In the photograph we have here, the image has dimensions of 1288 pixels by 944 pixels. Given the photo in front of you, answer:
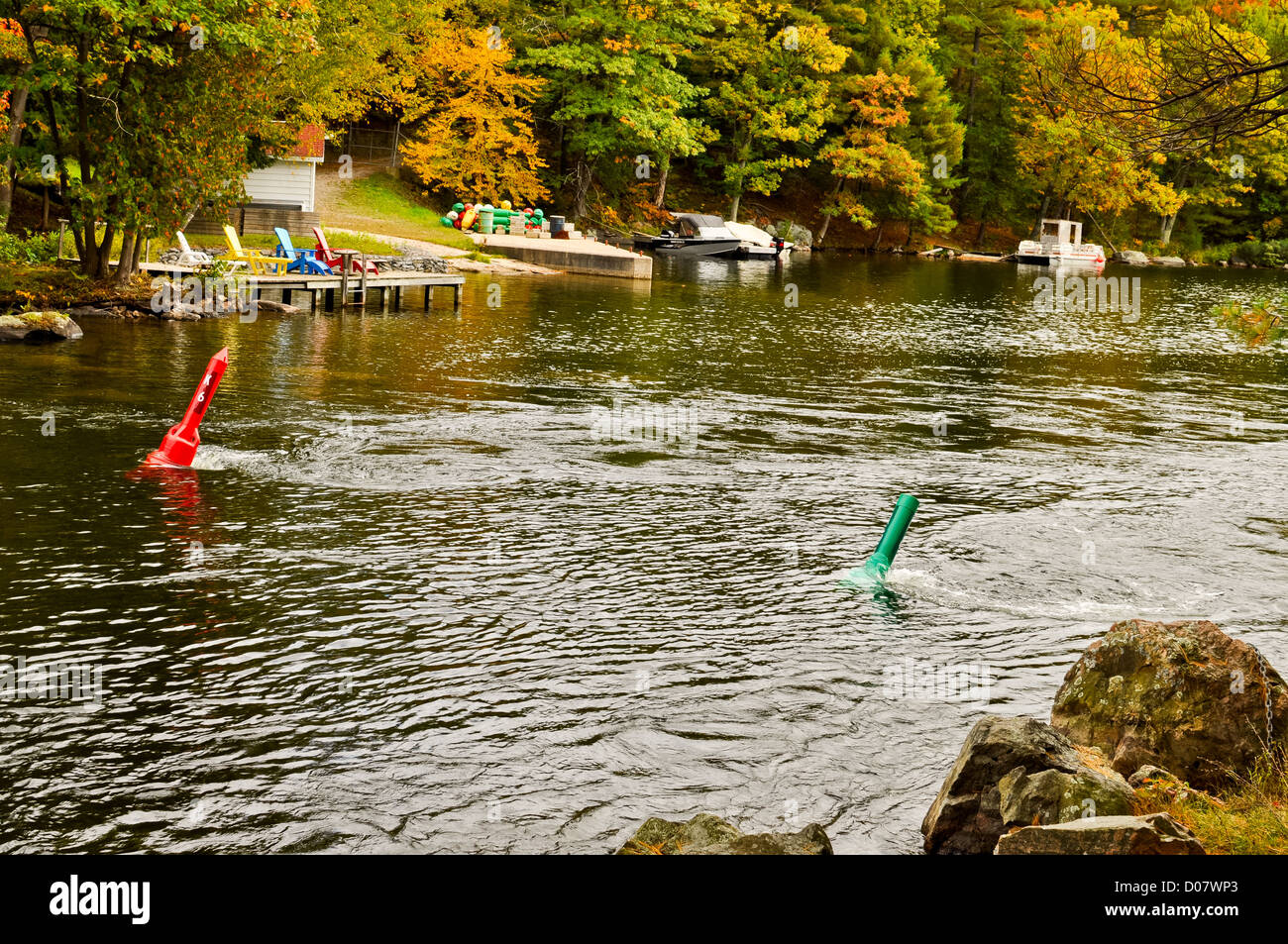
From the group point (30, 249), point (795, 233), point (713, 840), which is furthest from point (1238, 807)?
point (795, 233)

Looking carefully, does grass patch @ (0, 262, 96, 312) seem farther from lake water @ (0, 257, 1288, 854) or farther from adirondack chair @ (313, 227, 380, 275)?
adirondack chair @ (313, 227, 380, 275)

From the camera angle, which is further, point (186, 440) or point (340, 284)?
point (340, 284)

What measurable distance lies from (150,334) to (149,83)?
650 cm

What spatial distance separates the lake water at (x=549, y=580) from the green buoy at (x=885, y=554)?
27cm

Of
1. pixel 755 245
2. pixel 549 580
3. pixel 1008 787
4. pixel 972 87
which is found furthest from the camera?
pixel 972 87

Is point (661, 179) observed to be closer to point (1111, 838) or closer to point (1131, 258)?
point (1131, 258)

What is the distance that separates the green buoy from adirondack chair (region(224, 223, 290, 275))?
82.4 feet

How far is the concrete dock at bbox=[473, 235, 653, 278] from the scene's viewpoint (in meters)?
49.9

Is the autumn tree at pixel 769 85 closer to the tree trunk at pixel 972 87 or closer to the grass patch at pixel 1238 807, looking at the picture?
the tree trunk at pixel 972 87

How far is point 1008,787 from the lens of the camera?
7.59 metres

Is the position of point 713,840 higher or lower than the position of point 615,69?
lower

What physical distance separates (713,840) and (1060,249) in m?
85.3

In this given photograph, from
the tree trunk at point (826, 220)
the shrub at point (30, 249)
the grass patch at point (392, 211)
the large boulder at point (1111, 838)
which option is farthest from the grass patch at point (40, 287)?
the tree trunk at point (826, 220)

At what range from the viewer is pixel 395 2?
183ft
